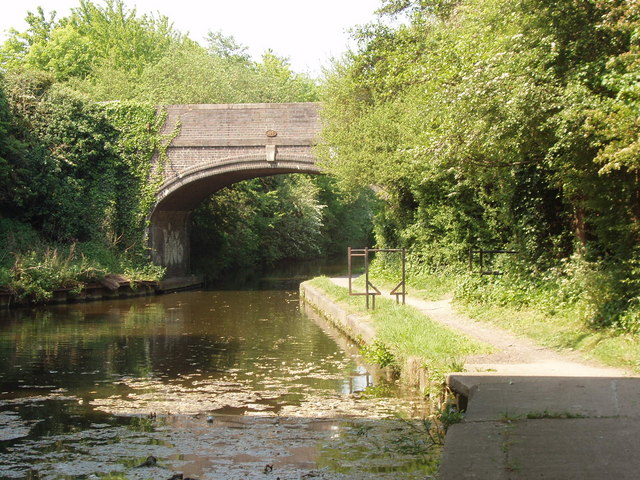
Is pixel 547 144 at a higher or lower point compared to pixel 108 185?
lower

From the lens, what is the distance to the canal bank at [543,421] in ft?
14.4

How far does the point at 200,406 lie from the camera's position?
7852 mm

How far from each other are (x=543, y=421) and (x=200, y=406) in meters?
3.68

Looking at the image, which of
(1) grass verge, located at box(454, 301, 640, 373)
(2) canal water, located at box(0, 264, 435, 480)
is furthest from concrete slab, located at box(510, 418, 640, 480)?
(1) grass verge, located at box(454, 301, 640, 373)

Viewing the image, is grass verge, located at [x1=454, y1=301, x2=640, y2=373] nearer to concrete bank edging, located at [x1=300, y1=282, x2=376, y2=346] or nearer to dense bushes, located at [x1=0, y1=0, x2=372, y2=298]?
concrete bank edging, located at [x1=300, y1=282, x2=376, y2=346]

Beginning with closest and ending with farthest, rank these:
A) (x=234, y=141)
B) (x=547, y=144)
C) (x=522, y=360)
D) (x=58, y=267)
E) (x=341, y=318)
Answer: (x=522, y=360), (x=547, y=144), (x=341, y=318), (x=58, y=267), (x=234, y=141)

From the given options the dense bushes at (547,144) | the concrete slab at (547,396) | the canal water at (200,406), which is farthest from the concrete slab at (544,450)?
the dense bushes at (547,144)

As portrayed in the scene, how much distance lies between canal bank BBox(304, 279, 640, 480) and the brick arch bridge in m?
16.0

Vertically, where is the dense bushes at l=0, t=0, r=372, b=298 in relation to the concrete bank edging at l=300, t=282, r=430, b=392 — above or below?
above

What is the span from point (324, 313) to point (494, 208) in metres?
4.38

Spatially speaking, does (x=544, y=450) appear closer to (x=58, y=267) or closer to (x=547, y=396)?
(x=547, y=396)

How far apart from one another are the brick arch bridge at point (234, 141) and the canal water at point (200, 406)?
29.9ft

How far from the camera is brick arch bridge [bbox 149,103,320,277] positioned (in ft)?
76.7

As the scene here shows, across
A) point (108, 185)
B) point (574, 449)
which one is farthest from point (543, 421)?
point (108, 185)
